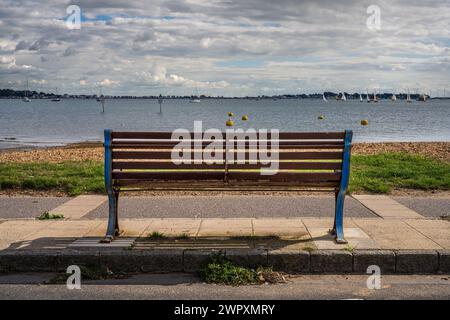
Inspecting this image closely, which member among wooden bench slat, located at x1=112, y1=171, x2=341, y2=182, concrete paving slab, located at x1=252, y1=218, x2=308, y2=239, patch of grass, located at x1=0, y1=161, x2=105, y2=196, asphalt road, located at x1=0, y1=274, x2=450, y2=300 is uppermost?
wooden bench slat, located at x1=112, y1=171, x2=341, y2=182

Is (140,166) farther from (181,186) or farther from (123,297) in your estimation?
(123,297)

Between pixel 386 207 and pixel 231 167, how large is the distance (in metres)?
2.96

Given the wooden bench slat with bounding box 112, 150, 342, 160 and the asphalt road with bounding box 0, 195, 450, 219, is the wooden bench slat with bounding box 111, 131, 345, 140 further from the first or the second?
the asphalt road with bounding box 0, 195, 450, 219

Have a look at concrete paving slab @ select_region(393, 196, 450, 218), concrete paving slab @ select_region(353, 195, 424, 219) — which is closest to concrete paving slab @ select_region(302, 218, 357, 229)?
concrete paving slab @ select_region(353, 195, 424, 219)

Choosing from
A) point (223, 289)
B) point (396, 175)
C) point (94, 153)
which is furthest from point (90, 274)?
point (94, 153)

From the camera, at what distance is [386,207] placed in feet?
26.6

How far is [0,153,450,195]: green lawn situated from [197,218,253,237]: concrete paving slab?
10.2ft

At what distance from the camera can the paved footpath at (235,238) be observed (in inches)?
221

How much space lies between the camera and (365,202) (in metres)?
8.48

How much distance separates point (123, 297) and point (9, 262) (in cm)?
150

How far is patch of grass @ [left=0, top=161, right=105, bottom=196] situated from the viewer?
9.77 meters

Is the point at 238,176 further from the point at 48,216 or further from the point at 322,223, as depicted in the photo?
the point at 48,216
